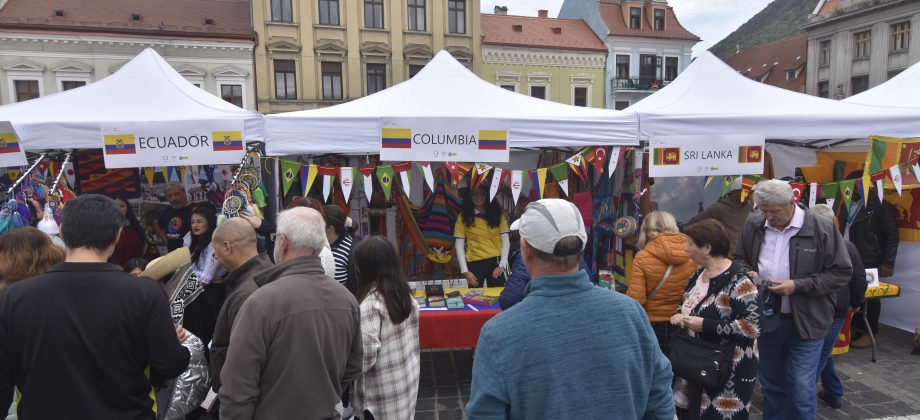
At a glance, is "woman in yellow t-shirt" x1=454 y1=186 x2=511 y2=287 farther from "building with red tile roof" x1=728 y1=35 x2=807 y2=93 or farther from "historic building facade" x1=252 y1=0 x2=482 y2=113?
"building with red tile roof" x1=728 y1=35 x2=807 y2=93

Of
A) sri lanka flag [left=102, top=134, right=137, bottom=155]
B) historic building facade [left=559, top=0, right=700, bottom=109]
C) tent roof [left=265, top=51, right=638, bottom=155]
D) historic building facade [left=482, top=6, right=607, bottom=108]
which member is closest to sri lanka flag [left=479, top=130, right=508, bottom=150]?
tent roof [left=265, top=51, right=638, bottom=155]

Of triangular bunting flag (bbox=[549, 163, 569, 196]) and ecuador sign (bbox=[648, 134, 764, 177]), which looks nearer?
ecuador sign (bbox=[648, 134, 764, 177])

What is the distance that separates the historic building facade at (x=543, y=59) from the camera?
23.7 meters

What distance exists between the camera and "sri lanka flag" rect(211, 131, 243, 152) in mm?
4031

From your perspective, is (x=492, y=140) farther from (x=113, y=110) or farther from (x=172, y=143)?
(x=113, y=110)

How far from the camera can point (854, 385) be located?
12.9 feet

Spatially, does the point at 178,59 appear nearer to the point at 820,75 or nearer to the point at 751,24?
the point at 820,75

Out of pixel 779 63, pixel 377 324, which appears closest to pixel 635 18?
pixel 779 63

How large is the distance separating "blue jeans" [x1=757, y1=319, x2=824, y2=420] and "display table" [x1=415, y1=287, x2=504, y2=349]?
70.1 inches

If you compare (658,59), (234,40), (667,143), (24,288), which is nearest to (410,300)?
(24,288)

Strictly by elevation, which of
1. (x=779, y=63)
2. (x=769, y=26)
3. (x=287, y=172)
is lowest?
(x=287, y=172)

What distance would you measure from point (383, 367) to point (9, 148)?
11.6 feet

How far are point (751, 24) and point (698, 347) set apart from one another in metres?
72.6

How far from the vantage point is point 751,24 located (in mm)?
61969
